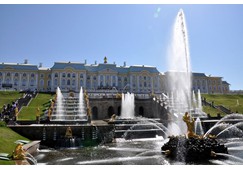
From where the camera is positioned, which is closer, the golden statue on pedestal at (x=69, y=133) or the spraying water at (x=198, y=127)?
the golden statue on pedestal at (x=69, y=133)

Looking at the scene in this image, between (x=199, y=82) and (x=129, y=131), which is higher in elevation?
(x=199, y=82)

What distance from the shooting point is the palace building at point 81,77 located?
2968 inches

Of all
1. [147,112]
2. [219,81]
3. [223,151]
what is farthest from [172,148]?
[219,81]

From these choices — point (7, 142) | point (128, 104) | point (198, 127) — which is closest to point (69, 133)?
point (7, 142)

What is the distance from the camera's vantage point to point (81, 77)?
77.9m

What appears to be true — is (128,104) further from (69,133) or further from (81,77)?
(81,77)

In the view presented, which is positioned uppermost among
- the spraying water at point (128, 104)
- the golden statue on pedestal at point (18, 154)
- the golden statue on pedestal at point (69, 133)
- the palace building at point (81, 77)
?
the palace building at point (81, 77)

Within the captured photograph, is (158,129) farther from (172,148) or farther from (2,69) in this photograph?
(2,69)

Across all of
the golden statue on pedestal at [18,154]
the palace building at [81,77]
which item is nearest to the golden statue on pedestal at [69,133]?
the golden statue on pedestal at [18,154]

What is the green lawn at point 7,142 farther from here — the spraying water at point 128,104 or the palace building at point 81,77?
the palace building at point 81,77

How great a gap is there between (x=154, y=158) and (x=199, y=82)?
3273 inches

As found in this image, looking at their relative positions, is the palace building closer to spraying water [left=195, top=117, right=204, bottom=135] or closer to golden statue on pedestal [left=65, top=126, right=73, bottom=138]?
spraying water [left=195, top=117, right=204, bottom=135]

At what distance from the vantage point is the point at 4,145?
13.6 meters

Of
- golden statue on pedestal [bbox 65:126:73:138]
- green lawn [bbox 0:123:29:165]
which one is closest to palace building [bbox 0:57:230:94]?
golden statue on pedestal [bbox 65:126:73:138]
